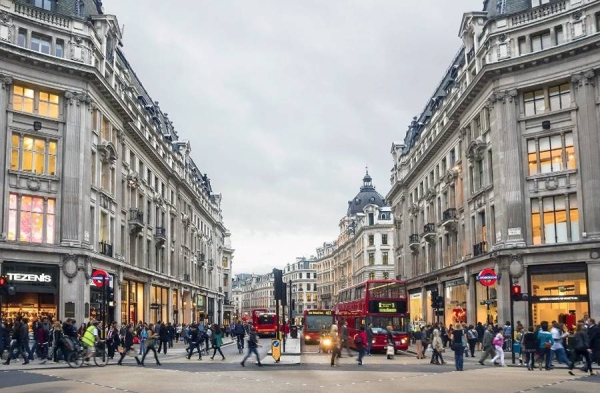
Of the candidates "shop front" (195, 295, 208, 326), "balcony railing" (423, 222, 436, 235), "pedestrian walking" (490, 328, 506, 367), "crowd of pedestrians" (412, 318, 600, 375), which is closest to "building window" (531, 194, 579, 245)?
"crowd of pedestrians" (412, 318, 600, 375)

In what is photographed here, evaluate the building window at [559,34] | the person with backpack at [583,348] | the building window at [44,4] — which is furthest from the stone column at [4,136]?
the building window at [559,34]

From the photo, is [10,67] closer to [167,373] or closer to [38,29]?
[38,29]

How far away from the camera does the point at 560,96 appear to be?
39781 mm

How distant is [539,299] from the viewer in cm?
3912

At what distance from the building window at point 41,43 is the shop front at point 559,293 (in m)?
29.9

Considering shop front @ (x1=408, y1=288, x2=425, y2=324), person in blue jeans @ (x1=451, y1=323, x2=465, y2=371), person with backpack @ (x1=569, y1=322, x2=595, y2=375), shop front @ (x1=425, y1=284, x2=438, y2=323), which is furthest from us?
shop front @ (x1=408, y1=288, x2=425, y2=324)

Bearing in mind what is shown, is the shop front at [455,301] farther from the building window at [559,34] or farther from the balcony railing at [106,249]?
the balcony railing at [106,249]

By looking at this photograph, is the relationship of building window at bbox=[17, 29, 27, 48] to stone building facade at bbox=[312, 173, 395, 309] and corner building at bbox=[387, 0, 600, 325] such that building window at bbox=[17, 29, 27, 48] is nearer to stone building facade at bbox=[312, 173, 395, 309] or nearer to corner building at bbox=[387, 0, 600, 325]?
corner building at bbox=[387, 0, 600, 325]

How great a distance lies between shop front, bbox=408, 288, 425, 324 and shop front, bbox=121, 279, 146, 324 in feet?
81.5

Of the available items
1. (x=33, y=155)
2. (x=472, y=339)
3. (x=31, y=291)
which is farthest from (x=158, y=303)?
(x=472, y=339)

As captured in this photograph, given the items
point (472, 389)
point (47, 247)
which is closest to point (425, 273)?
point (47, 247)

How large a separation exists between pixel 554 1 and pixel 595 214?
12303 millimetres

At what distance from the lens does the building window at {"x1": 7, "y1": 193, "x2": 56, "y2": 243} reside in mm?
38031

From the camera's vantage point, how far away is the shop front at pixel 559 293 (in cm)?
3781
